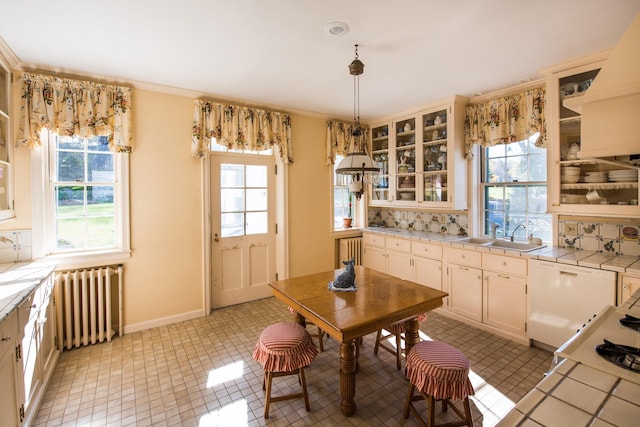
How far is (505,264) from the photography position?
10.1ft

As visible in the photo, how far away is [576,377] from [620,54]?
3.93ft

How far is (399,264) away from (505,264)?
55.5 inches

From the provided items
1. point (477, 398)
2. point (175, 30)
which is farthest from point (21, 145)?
point (477, 398)

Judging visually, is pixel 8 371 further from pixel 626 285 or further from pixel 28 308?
pixel 626 285

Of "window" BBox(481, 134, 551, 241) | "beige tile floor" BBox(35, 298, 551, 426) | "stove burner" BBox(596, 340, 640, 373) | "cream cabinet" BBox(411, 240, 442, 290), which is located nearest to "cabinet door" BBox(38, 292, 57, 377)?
"beige tile floor" BBox(35, 298, 551, 426)

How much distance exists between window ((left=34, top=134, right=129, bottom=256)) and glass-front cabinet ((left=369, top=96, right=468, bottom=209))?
9.61 ft

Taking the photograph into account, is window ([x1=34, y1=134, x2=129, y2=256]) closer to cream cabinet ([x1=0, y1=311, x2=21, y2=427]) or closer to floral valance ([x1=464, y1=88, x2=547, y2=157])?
cream cabinet ([x1=0, y1=311, x2=21, y2=427])

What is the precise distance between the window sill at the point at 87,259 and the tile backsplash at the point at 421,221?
3.56 metres

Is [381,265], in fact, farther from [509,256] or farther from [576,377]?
[576,377]

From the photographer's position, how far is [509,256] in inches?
119

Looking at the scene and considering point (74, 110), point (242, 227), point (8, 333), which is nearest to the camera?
point (8, 333)

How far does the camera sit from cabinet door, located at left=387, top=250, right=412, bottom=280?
4113 millimetres

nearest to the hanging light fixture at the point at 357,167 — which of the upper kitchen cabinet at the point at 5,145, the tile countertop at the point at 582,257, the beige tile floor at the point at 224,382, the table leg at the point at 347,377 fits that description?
the table leg at the point at 347,377

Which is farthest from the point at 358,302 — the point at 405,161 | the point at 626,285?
the point at 405,161
